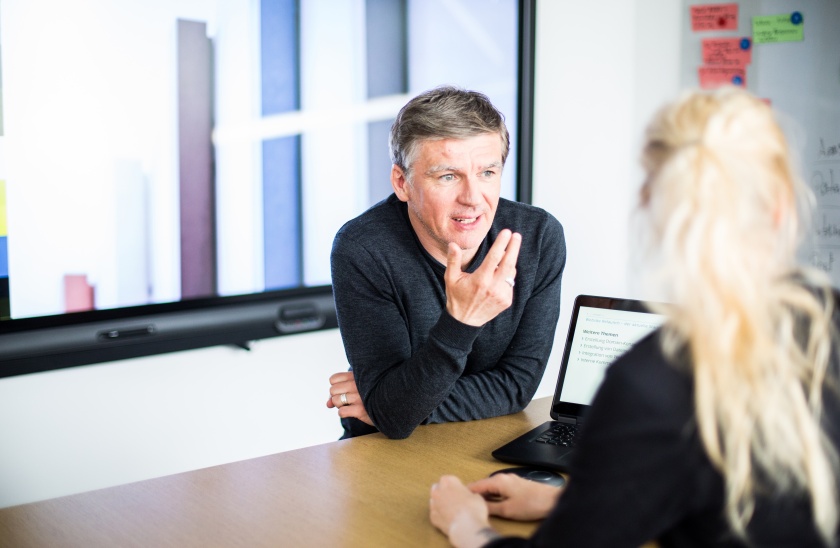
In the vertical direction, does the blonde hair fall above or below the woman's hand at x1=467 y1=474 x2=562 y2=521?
above


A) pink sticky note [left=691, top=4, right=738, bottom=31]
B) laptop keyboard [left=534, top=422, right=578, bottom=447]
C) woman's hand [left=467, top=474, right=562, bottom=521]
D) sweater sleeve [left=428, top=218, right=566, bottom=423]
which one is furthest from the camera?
pink sticky note [left=691, top=4, right=738, bottom=31]

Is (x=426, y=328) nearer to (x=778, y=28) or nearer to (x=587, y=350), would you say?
(x=587, y=350)

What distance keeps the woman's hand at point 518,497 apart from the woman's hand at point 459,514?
3 cm

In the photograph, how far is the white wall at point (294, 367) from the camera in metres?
2.27

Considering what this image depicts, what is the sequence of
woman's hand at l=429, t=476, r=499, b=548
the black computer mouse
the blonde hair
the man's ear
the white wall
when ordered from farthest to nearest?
the white wall < the man's ear < the black computer mouse < woman's hand at l=429, t=476, r=499, b=548 < the blonde hair

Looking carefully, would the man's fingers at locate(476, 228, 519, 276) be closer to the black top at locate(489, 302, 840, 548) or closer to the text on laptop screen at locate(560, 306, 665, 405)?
the text on laptop screen at locate(560, 306, 665, 405)

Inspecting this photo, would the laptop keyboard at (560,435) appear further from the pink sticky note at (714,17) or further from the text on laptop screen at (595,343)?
the pink sticky note at (714,17)

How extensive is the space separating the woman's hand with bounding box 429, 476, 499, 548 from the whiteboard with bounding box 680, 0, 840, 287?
6.82ft

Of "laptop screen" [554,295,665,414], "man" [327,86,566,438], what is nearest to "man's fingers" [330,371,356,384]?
"man" [327,86,566,438]

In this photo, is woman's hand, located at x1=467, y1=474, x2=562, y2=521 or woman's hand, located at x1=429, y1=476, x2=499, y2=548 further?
woman's hand, located at x1=467, y1=474, x2=562, y2=521

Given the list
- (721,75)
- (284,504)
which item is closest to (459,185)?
(284,504)

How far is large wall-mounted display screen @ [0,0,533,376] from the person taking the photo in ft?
7.16

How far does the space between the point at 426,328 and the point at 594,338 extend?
0.37 meters

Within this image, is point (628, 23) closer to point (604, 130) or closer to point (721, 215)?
point (604, 130)
